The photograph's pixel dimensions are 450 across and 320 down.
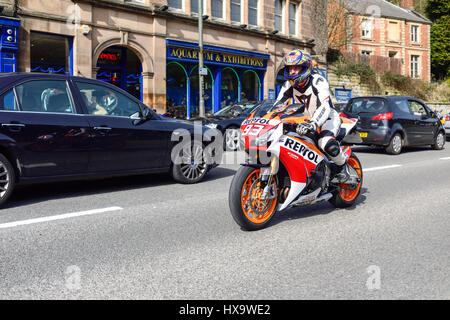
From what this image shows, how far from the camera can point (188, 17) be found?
21.5 meters

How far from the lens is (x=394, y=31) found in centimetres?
5059

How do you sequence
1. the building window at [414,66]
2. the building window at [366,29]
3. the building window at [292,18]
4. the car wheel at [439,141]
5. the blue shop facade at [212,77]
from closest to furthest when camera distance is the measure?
the car wheel at [439,141]
the blue shop facade at [212,77]
the building window at [292,18]
the building window at [366,29]
the building window at [414,66]

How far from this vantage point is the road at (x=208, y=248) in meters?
3.27

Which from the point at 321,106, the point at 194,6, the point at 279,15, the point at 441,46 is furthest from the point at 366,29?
the point at 321,106

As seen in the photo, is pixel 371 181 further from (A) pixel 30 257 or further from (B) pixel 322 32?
(B) pixel 322 32

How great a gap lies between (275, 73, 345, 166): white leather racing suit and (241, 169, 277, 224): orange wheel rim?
83 cm

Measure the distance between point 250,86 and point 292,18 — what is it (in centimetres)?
588

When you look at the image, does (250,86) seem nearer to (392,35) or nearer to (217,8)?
(217,8)

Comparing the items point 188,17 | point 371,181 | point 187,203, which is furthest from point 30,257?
point 188,17

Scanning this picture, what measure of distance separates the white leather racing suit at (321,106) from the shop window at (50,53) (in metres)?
13.8

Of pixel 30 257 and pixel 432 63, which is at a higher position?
pixel 432 63

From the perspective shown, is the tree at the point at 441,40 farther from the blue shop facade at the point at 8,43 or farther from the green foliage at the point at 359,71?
the blue shop facade at the point at 8,43

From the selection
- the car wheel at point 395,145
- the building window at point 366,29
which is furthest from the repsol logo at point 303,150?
the building window at point 366,29
